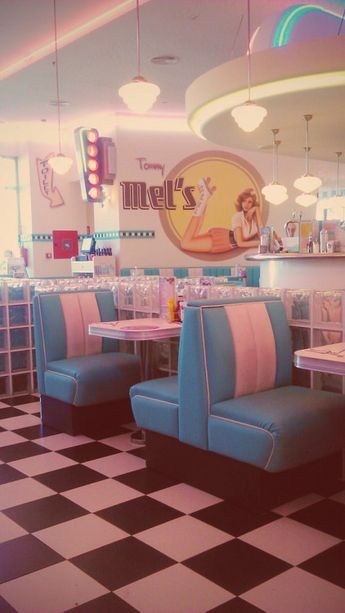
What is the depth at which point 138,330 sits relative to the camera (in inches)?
157

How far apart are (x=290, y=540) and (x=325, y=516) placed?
339mm

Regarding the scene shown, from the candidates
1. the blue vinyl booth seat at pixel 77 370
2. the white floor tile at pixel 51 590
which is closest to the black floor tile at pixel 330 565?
the white floor tile at pixel 51 590

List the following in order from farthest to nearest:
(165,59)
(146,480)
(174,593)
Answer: (165,59) → (146,480) → (174,593)

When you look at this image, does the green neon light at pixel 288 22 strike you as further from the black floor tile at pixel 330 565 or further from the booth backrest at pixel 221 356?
the black floor tile at pixel 330 565

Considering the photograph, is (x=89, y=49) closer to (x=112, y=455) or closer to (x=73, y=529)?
(x=112, y=455)

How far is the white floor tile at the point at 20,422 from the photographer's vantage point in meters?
4.70

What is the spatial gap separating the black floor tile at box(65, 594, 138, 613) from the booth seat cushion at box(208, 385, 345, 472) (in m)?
1.00

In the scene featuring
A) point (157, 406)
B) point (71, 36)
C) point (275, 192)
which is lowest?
point (157, 406)

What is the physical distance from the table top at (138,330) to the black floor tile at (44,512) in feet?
3.79

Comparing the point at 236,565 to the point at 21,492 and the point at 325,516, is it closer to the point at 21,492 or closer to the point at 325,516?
the point at 325,516

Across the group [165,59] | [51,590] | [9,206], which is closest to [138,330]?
[51,590]

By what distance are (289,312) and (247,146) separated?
5089 mm

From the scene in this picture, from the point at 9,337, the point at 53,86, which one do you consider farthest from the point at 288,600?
the point at 53,86

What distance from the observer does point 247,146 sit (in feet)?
27.4
